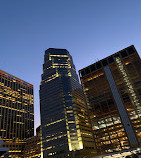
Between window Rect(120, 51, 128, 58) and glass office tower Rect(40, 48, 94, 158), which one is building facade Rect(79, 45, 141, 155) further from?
glass office tower Rect(40, 48, 94, 158)

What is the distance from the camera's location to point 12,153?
648ft

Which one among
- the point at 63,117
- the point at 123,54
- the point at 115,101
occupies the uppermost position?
the point at 123,54

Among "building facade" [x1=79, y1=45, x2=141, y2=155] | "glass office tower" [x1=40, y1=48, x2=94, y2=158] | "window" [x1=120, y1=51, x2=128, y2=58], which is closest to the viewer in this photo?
"building facade" [x1=79, y1=45, x2=141, y2=155]

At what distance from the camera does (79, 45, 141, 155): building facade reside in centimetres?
11126

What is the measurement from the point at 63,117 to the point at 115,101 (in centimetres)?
5241

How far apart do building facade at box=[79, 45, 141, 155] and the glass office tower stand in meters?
20.2

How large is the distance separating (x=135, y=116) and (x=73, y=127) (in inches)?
2185

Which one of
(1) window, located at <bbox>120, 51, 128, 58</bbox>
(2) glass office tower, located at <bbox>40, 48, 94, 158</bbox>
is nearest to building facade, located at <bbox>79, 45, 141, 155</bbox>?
(1) window, located at <bbox>120, 51, 128, 58</bbox>

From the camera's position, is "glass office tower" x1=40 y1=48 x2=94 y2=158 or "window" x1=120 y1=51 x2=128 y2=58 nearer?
"glass office tower" x1=40 y1=48 x2=94 y2=158

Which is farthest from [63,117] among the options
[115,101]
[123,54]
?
[123,54]

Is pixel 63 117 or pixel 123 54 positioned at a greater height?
pixel 123 54

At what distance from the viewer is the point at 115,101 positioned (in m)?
123

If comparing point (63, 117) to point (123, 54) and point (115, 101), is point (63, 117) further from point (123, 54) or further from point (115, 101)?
point (123, 54)

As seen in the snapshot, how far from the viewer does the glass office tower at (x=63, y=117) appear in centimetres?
13412
